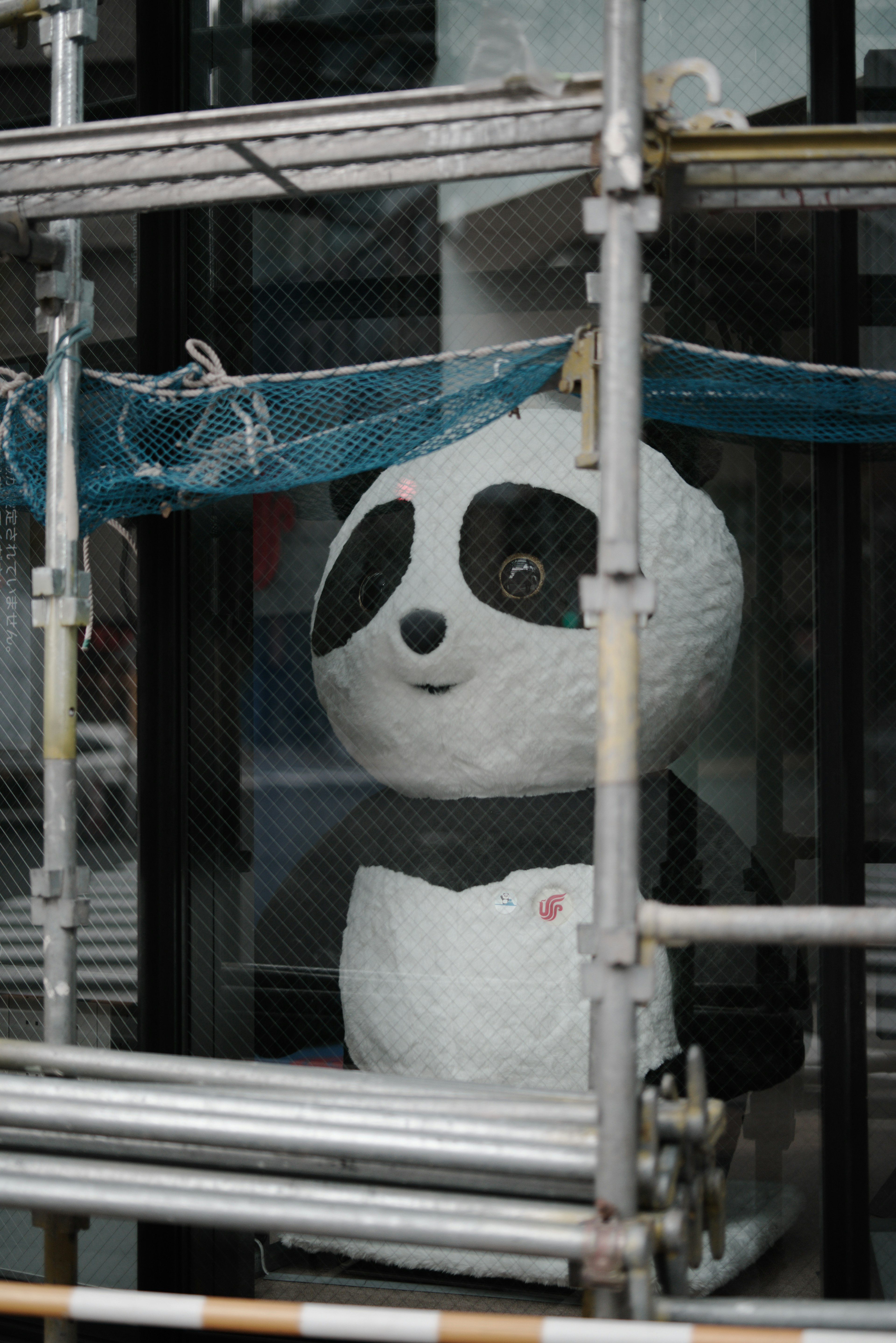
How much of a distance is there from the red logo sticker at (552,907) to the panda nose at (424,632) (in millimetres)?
703

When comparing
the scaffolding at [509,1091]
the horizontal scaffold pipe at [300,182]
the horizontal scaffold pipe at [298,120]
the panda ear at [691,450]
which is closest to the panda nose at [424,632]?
the panda ear at [691,450]

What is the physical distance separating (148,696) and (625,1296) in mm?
2204

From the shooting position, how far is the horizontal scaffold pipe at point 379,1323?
175 cm

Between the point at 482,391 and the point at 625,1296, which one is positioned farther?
the point at 482,391

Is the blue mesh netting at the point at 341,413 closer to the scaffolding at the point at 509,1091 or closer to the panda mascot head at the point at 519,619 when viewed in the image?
the panda mascot head at the point at 519,619

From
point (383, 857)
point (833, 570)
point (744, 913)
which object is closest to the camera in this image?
point (744, 913)

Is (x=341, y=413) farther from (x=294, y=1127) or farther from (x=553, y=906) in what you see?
(x=294, y=1127)

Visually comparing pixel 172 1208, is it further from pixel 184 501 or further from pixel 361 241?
pixel 361 241

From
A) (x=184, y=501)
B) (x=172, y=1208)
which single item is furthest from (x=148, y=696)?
(x=172, y=1208)

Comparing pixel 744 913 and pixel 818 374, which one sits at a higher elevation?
pixel 818 374

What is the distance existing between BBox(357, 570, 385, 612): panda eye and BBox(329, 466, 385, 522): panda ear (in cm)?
24

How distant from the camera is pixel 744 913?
1.91 m

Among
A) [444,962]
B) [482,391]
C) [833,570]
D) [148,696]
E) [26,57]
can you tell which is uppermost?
[26,57]

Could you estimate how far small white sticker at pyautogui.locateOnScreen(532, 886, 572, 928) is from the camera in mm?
3184
